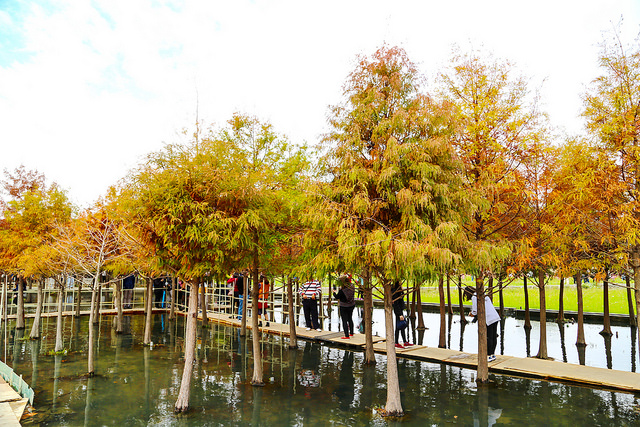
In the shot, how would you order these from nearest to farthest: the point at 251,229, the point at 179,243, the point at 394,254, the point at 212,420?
the point at 394,254 < the point at 212,420 < the point at 179,243 < the point at 251,229

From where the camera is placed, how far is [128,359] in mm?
14000

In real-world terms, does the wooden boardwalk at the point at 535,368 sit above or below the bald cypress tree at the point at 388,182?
below

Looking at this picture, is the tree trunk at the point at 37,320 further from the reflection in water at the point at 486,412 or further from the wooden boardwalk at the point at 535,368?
the reflection in water at the point at 486,412

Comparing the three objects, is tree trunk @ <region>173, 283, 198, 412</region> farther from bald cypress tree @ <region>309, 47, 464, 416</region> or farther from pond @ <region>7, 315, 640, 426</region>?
bald cypress tree @ <region>309, 47, 464, 416</region>

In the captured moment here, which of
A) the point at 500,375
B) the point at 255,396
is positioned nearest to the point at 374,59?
the point at 255,396

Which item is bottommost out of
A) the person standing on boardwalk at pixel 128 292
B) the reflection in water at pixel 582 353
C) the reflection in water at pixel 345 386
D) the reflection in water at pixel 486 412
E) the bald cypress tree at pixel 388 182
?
the reflection in water at pixel 345 386

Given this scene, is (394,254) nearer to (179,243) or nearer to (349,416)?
(349,416)

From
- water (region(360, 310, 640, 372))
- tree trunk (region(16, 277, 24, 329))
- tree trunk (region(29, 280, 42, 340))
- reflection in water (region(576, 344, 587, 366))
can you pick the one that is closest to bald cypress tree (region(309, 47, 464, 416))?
reflection in water (region(576, 344, 587, 366))

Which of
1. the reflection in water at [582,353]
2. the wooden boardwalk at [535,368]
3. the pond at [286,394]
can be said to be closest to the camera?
the pond at [286,394]

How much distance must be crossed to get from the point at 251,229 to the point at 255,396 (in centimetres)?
384

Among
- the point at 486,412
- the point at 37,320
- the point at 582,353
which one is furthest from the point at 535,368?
the point at 37,320

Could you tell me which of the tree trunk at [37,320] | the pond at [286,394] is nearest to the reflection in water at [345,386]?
the pond at [286,394]

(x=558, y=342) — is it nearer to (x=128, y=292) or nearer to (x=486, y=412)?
(x=486, y=412)

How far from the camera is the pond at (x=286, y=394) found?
8.53m
